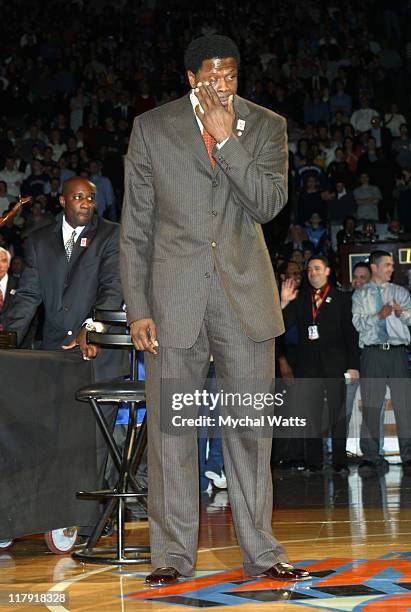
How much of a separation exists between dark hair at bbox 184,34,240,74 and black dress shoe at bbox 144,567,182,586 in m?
1.77

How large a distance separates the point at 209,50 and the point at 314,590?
1877mm

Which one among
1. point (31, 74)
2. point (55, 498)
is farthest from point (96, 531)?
point (31, 74)

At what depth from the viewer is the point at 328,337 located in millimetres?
8914

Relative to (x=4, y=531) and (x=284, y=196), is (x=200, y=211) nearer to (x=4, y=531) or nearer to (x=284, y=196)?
(x=284, y=196)

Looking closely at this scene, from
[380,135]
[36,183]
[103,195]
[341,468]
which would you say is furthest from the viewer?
[380,135]

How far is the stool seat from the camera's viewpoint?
4355 millimetres

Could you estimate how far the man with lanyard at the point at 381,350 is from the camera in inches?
346

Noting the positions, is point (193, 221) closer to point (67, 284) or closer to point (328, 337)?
point (67, 284)

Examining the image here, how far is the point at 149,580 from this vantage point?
3.62 m

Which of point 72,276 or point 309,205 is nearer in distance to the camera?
point 72,276

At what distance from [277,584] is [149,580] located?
455mm

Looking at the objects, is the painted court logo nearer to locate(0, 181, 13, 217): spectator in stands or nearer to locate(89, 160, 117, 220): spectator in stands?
locate(89, 160, 117, 220): spectator in stands

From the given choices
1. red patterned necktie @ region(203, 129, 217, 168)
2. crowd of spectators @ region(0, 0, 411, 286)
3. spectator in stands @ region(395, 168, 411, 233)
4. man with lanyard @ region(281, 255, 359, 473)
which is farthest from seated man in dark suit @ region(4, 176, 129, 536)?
spectator in stands @ region(395, 168, 411, 233)

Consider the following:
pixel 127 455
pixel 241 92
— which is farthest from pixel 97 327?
pixel 241 92
